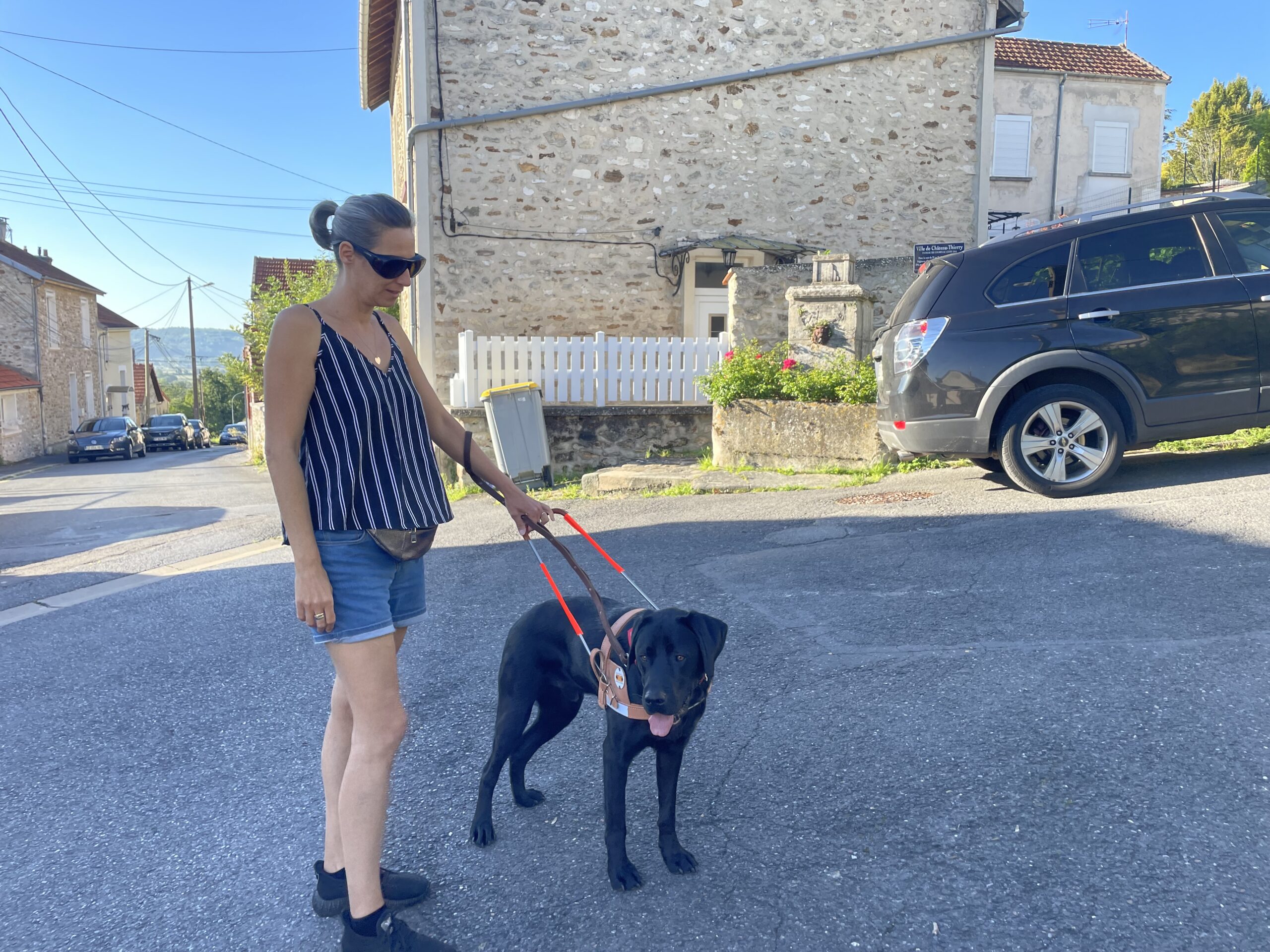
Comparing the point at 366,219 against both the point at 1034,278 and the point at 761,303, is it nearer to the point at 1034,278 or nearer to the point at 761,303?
the point at 1034,278

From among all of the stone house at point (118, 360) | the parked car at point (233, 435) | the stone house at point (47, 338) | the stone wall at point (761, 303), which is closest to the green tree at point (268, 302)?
the stone wall at point (761, 303)

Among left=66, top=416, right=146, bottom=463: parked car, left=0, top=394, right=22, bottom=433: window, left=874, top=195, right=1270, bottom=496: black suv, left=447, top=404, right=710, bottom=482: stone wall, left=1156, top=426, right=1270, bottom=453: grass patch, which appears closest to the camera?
left=874, top=195, right=1270, bottom=496: black suv

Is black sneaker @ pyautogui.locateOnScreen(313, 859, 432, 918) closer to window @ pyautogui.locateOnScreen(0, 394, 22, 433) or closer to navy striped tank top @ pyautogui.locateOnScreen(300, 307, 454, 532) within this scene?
navy striped tank top @ pyautogui.locateOnScreen(300, 307, 454, 532)

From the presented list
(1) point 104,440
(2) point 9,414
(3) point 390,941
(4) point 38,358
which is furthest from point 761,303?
(4) point 38,358

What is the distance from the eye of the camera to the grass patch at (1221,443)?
7.73 metres

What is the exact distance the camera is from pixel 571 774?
3.33m

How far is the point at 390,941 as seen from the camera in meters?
2.29

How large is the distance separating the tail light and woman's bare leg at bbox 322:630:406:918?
519 cm

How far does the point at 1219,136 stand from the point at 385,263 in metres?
40.6

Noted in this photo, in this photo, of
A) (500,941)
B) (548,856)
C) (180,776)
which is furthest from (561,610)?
(180,776)

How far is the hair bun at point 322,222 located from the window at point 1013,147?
2519cm

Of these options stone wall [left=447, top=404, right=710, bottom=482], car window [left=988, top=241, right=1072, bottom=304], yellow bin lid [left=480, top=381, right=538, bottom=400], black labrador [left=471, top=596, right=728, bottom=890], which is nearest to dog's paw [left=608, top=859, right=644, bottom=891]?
black labrador [left=471, top=596, right=728, bottom=890]

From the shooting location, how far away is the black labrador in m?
2.40

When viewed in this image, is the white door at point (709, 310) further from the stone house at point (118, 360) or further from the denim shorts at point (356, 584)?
the stone house at point (118, 360)
